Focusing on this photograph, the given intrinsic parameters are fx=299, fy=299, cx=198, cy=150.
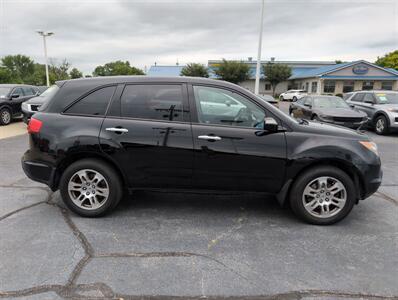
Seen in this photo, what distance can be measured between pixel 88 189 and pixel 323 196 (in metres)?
2.90

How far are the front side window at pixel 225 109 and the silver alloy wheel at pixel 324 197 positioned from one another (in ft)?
3.27

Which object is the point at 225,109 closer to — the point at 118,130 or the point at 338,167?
the point at 118,130

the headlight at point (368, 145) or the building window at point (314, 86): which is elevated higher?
the building window at point (314, 86)

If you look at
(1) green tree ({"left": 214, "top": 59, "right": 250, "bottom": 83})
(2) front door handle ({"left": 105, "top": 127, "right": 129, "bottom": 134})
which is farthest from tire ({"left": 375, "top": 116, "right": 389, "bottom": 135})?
(1) green tree ({"left": 214, "top": 59, "right": 250, "bottom": 83})

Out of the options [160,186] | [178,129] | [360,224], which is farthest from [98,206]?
[360,224]

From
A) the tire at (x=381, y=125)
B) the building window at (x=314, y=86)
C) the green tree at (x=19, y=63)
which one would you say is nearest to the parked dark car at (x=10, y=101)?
the tire at (x=381, y=125)

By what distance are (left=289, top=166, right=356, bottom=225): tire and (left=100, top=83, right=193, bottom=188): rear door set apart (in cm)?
135

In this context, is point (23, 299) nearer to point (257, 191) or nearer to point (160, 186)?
point (160, 186)

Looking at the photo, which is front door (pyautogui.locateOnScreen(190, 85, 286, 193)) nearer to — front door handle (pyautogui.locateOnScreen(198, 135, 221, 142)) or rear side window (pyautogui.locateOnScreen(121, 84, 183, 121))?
front door handle (pyautogui.locateOnScreen(198, 135, 221, 142))

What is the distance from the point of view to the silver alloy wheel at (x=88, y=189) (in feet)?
12.1

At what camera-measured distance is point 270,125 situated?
11.5 feet

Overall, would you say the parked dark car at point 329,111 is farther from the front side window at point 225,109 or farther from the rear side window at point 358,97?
the front side window at point 225,109

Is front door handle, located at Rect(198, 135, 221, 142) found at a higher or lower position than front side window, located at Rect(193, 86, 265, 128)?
lower

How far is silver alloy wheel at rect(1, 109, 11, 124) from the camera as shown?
12.0m
